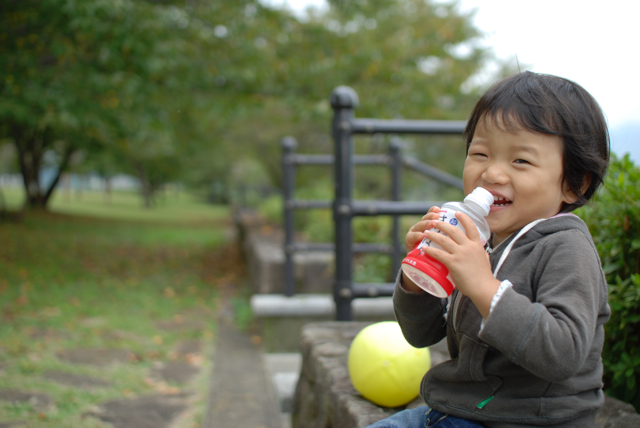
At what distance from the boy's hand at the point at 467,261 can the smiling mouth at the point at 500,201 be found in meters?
0.15

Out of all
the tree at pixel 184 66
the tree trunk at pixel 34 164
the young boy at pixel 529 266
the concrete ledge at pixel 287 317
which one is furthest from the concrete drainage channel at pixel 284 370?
the tree trunk at pixel 34 164

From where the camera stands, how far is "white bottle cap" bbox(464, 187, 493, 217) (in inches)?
44.3

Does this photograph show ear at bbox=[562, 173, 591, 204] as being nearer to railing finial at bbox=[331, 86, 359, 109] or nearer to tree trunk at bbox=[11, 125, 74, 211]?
railing finial at bbox=[331, 86, 359, 109]

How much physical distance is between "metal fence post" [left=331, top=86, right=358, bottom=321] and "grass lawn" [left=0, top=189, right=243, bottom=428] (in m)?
1.33

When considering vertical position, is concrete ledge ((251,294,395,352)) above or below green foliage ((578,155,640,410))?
below

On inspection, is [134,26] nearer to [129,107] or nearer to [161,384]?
[129,107]

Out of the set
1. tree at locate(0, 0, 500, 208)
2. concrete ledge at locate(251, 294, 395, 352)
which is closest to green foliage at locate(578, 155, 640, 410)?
concrete ledge at locate(251, 294, 395, 352)

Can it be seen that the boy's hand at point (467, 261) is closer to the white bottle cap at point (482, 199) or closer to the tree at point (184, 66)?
the white bottle cap at point (482, 199)

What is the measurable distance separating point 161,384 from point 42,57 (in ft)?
16.9

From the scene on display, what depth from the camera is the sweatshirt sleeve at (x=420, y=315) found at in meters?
1.34

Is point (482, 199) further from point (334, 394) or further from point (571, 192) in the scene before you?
point (334, 394)

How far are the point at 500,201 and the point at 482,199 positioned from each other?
0.36 ft

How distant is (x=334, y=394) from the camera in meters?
1.84

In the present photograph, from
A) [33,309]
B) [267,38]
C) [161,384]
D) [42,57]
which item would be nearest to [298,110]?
[267,38]
